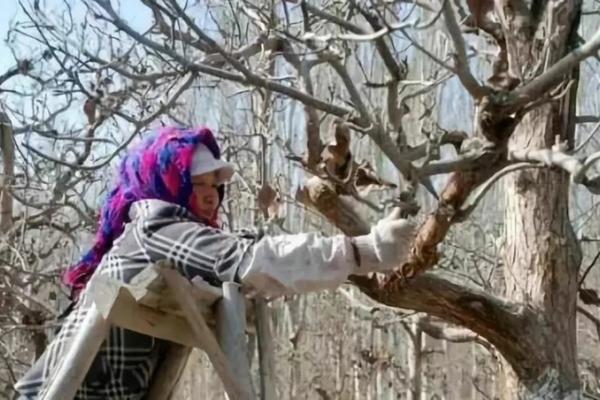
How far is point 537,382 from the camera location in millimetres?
3828

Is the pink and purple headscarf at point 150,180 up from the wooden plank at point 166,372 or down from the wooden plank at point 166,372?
up

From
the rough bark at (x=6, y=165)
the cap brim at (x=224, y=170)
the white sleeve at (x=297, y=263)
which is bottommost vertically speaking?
the white sleeve at (x=297, y=263)

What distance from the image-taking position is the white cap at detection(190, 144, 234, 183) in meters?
2.21

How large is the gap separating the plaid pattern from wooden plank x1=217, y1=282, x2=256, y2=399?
37 mm

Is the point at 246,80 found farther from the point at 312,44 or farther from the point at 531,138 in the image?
the point at 531,138

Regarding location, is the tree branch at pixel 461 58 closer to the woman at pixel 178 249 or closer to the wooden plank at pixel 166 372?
the woman at pixel 178 249

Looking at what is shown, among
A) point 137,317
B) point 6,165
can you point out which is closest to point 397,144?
point 137,317

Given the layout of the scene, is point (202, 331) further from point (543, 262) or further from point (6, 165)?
point (6, 165)

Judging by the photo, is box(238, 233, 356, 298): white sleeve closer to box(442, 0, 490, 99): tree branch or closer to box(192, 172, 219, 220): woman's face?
box(192, 172, 219, 220): woman's face

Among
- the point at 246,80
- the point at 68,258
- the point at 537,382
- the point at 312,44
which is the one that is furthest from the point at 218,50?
the point at 68,258

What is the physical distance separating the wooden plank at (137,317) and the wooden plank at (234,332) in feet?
0.23

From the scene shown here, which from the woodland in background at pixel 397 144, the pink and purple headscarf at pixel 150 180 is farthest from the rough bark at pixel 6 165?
the pink and purple headscarf at pixel 150 180

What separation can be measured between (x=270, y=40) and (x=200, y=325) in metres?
1.89

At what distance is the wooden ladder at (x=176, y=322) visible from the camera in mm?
1925
